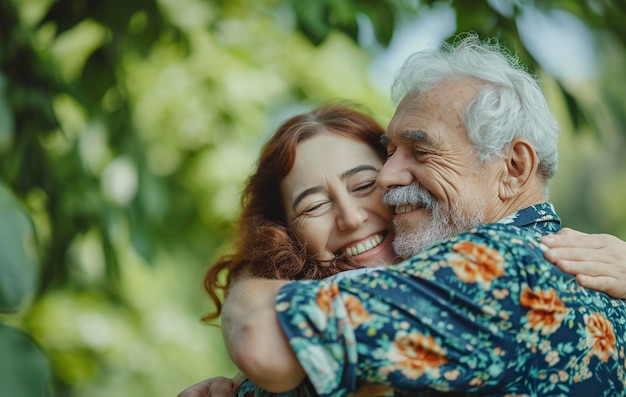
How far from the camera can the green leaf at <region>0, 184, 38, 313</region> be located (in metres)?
1.15

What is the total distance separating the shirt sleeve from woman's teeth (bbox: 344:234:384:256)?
76 cm

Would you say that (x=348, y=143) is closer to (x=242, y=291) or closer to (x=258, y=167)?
(x=258, y=167)


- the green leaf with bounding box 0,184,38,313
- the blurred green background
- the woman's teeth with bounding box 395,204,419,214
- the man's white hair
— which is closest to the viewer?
the green leaf with bounding box 0,184,38,313

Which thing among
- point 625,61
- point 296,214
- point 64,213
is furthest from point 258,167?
point 64,213

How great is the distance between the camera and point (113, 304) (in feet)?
18.5

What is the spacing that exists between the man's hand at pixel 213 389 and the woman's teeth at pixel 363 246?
1.88 ft

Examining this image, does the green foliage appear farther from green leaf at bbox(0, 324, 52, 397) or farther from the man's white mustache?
the man's white mustache

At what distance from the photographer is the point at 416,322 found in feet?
5.87

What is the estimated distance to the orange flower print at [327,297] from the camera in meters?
1.79

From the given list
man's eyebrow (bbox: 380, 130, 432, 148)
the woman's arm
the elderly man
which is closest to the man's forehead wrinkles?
man's eyebrow (bbox: 380, 130, 432, 148)

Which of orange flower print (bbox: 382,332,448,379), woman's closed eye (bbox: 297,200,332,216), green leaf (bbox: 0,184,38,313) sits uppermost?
green leaf (bbox: 0,184,38,313)

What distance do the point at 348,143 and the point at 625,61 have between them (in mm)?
1283

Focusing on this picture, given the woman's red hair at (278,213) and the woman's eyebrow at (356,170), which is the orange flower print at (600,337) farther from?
the woman's eyebrow at (356,170)

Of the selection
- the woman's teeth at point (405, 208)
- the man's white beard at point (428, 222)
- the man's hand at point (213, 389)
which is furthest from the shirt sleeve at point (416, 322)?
the man's hand at point (213, 389)
